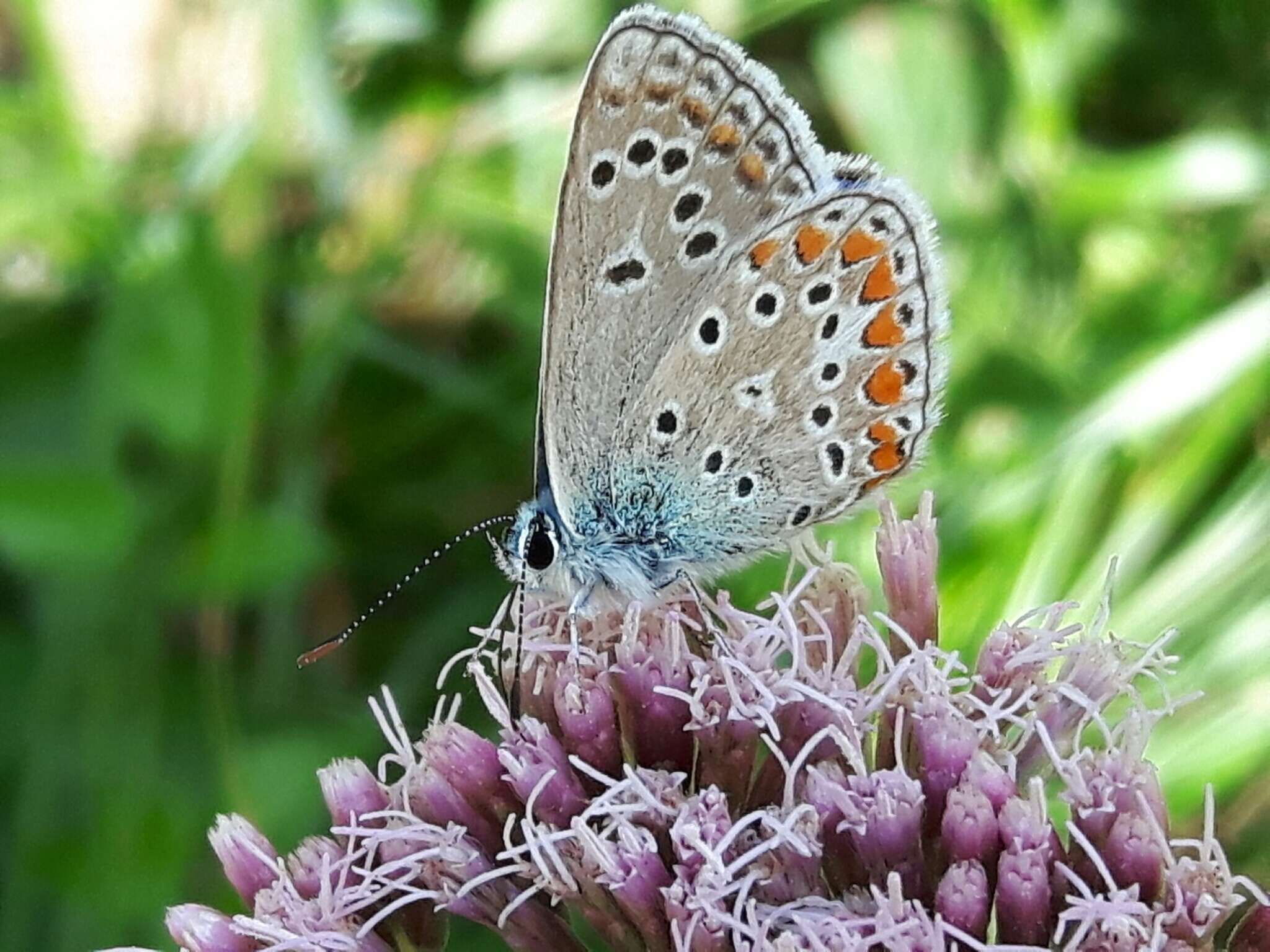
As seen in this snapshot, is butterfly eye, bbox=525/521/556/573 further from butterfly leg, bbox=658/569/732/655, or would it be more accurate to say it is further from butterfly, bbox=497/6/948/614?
butterfly leg, bbox=658/569/732/655

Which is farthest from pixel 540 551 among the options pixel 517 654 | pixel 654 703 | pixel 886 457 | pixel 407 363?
pixel 407 363

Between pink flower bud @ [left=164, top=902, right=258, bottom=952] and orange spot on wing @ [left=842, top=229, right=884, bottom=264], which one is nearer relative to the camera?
pink flower bud @ [left=164, top=902, right=258, bottom=952]

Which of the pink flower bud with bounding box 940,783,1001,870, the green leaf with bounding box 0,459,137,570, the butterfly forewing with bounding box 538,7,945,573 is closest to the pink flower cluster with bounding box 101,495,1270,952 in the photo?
the pink flower bud with bounding box 940,783,1001,870

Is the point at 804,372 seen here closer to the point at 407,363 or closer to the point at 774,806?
the point at 774,806

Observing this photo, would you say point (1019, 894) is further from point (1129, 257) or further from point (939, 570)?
point (1129, 257)

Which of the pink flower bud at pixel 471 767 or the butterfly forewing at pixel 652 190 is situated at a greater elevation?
the butterfly forewing at pixel 652 190

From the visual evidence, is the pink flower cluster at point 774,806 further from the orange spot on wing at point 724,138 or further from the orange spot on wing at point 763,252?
the orange spot on wing at point 724,138

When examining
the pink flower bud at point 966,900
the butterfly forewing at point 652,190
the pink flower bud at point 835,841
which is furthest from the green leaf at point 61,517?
the pink flower bud at point 966,900
